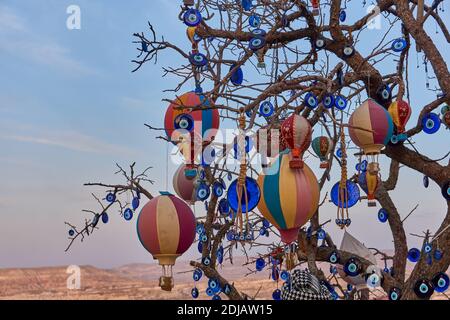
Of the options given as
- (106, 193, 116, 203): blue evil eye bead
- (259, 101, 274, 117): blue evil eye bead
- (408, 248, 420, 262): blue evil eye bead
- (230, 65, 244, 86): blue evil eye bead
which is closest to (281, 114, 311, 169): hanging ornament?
(259, 101, 274, 117): blue evil eye bead

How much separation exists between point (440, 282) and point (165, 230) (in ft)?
6.89

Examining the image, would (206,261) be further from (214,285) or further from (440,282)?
(440,282)

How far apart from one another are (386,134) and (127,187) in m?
3.32

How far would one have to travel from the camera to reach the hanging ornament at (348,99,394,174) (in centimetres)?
371

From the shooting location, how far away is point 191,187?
5.10 m

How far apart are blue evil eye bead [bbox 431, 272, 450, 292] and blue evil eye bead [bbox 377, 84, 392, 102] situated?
4.73 feet

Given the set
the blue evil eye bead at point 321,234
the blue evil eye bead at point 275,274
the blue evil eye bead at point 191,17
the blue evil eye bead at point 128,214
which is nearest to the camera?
the blue evil eye bead at point 191,17

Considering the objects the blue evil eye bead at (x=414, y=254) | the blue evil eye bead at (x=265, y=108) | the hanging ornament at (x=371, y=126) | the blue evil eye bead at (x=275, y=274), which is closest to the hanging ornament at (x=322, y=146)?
the hanging ornament at (x=371, y=126)

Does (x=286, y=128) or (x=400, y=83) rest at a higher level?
(x=400, y=83)

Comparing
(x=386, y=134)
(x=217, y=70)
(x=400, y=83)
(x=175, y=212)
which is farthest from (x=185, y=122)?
(x=217, y=70)

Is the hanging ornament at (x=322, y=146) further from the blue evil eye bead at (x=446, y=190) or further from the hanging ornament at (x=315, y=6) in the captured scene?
the hanging ornament at (x=315, y=6)

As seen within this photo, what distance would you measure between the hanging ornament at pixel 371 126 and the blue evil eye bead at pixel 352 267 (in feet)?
3.92

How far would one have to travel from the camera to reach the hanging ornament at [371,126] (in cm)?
371

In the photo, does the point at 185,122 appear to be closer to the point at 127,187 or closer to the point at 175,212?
the point at 175,212
